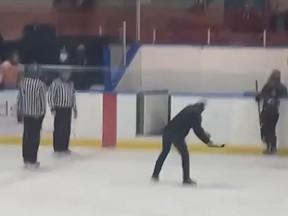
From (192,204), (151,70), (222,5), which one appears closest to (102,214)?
(192,204)

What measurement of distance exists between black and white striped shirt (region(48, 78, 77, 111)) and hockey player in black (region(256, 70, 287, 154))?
8.30 ft

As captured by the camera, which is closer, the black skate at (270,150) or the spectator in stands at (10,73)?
the black skate at (270,150)

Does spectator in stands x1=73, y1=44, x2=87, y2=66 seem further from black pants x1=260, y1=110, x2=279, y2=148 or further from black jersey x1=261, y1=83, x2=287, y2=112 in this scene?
black pants x1=260, y1=110, x2=279, y2=148

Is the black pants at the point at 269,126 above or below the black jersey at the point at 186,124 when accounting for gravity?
below

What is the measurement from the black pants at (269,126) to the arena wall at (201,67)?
4.16 ft

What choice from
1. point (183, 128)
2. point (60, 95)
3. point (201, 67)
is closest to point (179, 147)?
point (183, 128)

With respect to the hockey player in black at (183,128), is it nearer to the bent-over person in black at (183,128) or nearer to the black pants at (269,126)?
the bent-over person in black at (183,128)

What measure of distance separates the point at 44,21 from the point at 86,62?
5.89 ft

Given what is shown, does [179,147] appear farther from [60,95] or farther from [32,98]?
[60,95]

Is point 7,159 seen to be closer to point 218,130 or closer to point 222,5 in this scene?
point 218,130

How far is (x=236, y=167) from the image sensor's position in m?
10.3

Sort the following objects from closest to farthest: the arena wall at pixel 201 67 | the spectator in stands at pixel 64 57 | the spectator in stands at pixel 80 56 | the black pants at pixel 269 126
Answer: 1. the black pants at pixel 269 126
2. the arena wall at pixel 201 67
3. the spectator in stands at pixel 80 56
4. the spectator in stands at pixel 64 57

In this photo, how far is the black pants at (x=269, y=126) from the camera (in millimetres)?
11266

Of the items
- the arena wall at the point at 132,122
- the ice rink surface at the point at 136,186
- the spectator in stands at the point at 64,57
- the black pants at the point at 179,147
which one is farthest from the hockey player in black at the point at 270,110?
the spectator in stands at the point at 64,57
